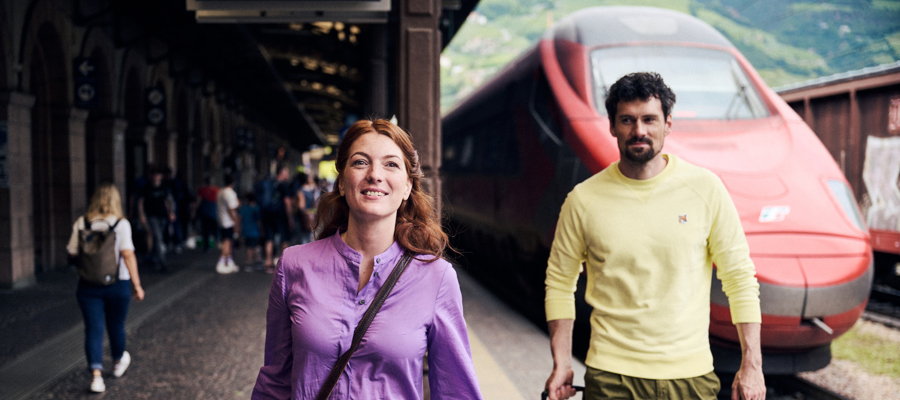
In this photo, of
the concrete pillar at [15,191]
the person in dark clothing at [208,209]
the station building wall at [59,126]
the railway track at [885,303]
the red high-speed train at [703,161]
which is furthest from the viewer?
the person in dark clothing at [208,209]

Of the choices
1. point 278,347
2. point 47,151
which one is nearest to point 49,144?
point 47,151

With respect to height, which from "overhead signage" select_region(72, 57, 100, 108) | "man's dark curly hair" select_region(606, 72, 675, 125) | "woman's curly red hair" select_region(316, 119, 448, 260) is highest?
"overhead signage" select_region(72, 57, 100, 108)

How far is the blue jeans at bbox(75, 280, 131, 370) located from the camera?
15.3ft

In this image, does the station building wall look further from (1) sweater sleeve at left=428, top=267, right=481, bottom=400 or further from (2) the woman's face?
(1) sweater sleeve at left=428, top=267, right=481, bottom=400

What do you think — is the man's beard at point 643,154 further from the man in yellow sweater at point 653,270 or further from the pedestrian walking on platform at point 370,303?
the pedestrian walking on platform at point 370,303

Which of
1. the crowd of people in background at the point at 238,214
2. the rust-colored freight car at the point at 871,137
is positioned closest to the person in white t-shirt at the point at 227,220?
the crowd of people in background at the point at 238,214

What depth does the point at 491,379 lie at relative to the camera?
4.53 m

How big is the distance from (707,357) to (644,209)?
1.77 ft

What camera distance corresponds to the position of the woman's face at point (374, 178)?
172 cm

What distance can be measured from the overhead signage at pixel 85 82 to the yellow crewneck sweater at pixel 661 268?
1074cm

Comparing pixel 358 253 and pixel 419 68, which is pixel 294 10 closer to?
pixel 419 68

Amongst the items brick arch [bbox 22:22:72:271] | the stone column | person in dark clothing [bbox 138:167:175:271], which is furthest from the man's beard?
the stone column

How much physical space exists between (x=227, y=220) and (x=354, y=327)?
956 centimetres

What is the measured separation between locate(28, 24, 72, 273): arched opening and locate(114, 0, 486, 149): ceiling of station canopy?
3.27 feet
